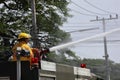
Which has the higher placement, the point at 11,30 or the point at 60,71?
the point at 11,30

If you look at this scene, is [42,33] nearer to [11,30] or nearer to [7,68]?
[11,30]

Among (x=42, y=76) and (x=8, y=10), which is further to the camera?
(x=8, y=10)

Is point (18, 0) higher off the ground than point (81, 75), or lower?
higher

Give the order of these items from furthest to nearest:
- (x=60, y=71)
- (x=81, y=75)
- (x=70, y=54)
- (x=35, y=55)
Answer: (x=70, y=54) < (x=81, y=75) < (x=60, y=71) < (x=35, y=55)

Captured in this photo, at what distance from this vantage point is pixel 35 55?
11.6m

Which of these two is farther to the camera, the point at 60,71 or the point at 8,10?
the point at 8,10

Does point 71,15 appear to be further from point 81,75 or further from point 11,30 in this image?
point 81,75

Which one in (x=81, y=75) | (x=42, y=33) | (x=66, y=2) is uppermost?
(x=66, y=2)

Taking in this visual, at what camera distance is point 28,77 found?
11820 millimetres

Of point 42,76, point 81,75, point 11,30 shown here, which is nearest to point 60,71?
point 42,76

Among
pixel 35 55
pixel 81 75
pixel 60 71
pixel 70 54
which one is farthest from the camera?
pixel 70 54

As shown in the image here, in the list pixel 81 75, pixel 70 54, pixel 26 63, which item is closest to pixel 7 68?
pixel 26 63

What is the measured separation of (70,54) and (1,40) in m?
6.20

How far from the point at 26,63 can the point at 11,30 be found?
2007cm
